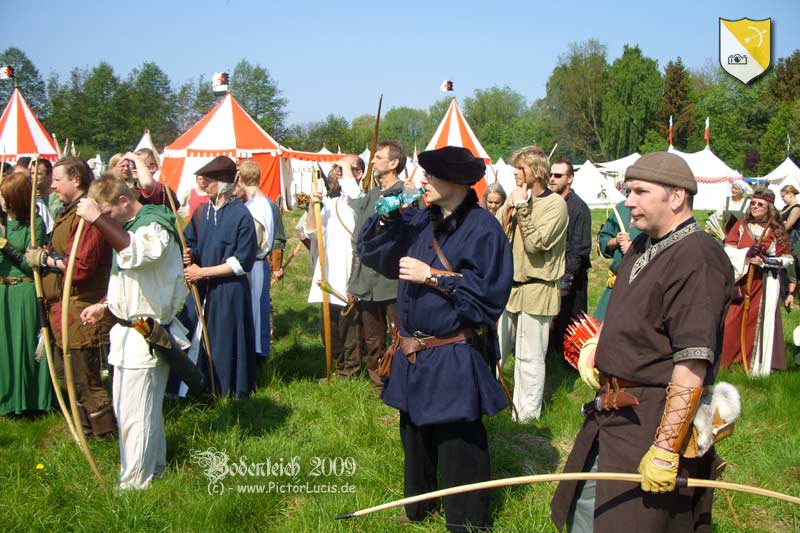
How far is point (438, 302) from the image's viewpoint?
3.15 m

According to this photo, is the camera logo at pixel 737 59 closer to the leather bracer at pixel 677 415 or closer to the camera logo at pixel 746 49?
the camera logo at pixel 746 49

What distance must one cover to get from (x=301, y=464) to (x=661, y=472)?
2400 mm

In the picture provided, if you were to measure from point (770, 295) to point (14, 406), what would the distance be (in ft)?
21.0

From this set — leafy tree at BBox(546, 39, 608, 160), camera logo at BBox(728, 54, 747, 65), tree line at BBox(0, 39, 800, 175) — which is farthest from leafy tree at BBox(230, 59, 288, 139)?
camera logo at BBox(728, 54, 747, 65)

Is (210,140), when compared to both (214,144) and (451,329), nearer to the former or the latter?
(214,144)

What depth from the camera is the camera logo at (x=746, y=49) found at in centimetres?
806

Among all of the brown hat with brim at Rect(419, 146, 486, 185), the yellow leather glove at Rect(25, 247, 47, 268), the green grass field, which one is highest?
the brown hat with brim at Rect(419, 146, 486, 185)

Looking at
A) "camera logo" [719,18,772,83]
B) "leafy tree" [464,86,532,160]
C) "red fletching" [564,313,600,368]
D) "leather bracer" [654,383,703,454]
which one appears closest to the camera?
"leather bracer" [654,383,703,454]

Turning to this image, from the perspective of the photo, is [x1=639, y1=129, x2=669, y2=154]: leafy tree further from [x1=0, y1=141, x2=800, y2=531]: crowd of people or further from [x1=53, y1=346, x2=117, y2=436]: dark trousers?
[x1=53, y1=346, x2=117, y2=436]: dark trousers

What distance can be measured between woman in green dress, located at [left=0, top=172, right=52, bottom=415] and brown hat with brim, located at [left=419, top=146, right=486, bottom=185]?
3.28 metres

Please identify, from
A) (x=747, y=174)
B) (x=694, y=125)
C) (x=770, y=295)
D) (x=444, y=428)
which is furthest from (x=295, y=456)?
(x=694, y=125)

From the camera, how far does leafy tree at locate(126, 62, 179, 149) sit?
4419 centimetres

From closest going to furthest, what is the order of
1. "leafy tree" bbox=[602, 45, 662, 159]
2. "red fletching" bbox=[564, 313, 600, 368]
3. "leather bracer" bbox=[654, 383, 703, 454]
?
1. "leather bracer" bbox=[654, 383, 703, 454]
2. "red fletching" bbox=[564, 313, 600, 368]
3. "leafy tree" bbox=[602, 45, 662, 159]

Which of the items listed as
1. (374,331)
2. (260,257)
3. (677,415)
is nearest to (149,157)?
(260,257)
